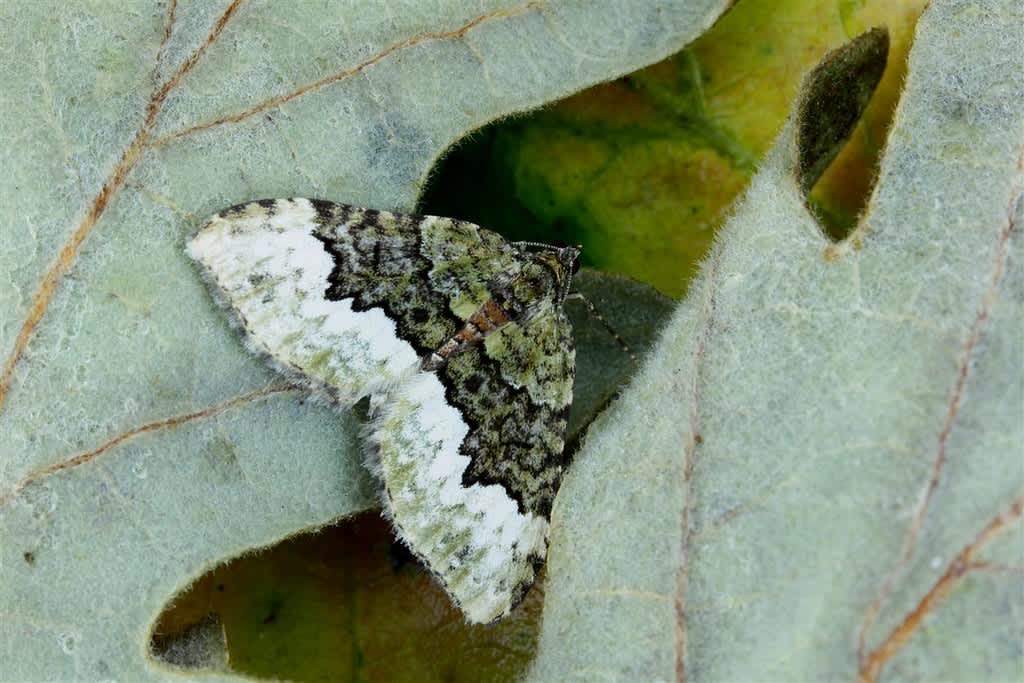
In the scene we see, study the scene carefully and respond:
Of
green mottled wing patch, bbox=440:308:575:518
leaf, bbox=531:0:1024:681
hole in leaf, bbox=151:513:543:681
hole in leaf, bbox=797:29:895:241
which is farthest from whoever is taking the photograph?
hole in leaf, bbox=151:513:543:681

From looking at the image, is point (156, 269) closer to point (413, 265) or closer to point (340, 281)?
point (340, 281)

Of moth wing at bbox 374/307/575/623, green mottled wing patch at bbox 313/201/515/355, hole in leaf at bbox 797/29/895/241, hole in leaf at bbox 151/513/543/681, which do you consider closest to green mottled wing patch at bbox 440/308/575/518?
moth wing at bbox 374/307/575/623

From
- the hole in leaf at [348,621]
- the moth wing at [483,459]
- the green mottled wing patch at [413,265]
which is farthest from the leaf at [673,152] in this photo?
the hole in leaf at [348,621]

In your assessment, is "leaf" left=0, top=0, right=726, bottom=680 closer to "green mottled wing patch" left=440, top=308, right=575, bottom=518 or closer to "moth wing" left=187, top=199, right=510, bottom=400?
"moth wing" left=187, top=199, right=510, bottom=400

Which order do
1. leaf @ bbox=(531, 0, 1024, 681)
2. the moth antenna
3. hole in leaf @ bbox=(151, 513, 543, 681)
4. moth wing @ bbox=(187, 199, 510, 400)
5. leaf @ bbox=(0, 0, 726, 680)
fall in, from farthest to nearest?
the moth antenna, hole in leaf @ bbox=(151, 513, 543, 681), moth wing @ bbox=(187, 199, 510, 400), leaf @ bbox=(0, 0, 726, 680), leaf @ bbox=(531, 0, 1024, 681)

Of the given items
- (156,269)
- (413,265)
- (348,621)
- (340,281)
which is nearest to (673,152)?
(413,265)

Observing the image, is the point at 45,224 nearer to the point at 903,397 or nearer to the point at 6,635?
the point at 6,635

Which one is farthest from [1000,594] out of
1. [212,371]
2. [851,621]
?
[212,371]
